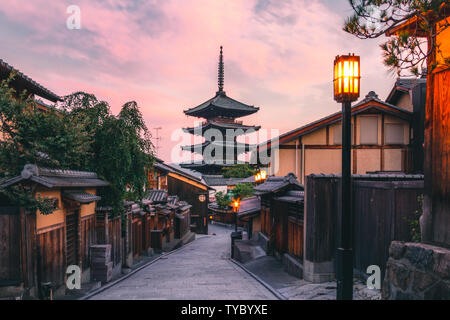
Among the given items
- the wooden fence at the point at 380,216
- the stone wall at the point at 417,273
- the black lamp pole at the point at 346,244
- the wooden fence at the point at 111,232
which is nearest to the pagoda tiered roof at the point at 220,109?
the wooden fence at the point at 111,232

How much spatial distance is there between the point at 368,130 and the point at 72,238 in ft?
51.1

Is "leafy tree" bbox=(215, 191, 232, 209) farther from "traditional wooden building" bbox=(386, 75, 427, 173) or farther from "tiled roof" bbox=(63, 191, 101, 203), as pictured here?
"tiled roof" bbox=(63, 191, 101, 203)

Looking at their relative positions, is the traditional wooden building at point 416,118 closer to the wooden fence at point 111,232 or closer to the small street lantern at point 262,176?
the small street lantern at point 262,176

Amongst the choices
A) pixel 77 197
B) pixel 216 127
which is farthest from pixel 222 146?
pixel 77 197

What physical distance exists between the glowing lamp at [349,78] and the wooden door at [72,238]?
28.6 ft

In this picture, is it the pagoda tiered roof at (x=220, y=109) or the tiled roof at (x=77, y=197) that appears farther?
the pagoda tiered roof at (x=220, y=109)

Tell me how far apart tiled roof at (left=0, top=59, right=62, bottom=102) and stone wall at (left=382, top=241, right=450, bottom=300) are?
37.9 feet

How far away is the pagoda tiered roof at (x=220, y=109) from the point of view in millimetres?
43844

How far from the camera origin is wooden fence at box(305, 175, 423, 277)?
679 centimetres

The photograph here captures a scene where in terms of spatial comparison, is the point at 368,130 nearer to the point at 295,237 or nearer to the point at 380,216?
the point at 295,237

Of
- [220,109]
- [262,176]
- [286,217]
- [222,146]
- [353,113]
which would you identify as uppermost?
[220,109]

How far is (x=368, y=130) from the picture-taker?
17078 mm
